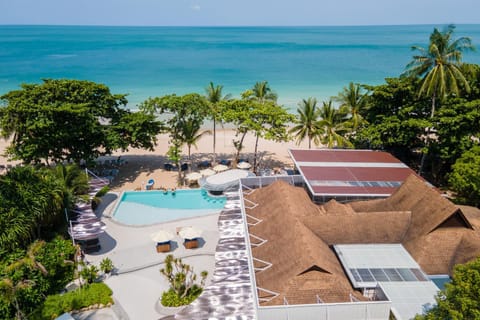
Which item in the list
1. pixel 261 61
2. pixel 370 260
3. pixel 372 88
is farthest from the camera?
pixel 261 61

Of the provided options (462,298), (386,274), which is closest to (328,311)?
(386,274)

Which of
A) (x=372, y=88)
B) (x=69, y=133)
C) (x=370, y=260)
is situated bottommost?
(x=370, y=260)

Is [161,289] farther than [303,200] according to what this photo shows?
No

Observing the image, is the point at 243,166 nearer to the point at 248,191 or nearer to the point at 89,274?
the point at 248,191

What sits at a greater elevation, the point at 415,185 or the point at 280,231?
the point at 415,185

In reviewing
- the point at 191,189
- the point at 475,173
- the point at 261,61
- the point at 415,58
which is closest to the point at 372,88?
the point at 415,58

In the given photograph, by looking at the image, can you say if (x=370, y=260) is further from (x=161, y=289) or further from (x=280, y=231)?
(x=161, y=289)

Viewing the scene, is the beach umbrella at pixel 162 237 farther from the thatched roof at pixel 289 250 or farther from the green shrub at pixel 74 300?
the thatched roof at pixel 289 250
